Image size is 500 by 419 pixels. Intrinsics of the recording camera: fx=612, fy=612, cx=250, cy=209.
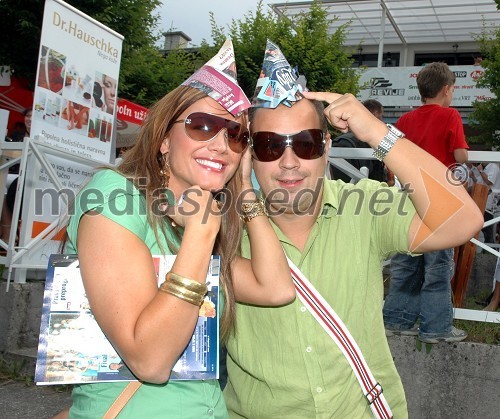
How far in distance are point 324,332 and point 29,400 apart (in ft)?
10.3

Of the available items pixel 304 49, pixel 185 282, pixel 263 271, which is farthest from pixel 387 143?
pixel 304 49

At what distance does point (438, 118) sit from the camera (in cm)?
489

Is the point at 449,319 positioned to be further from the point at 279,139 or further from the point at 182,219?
the point at 182,219

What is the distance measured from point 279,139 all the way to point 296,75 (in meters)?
0.32

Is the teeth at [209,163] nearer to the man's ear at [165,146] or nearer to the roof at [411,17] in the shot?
the man's ear at [165,146]

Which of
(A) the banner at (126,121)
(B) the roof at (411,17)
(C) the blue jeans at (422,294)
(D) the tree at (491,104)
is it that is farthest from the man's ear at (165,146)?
(B) the roof at (411,17)

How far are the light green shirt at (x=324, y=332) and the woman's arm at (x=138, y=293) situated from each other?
654 millimetres

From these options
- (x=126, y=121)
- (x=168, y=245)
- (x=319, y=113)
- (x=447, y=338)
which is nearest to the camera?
(x=168, y=245)

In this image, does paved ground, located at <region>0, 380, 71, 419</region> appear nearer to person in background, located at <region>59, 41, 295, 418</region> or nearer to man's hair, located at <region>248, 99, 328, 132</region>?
person in background, located at <region>59, 41, 295, 418</region>

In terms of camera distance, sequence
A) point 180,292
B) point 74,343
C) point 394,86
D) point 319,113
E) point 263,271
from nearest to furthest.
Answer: point 180,292
point 74,343
point 263,271
point 319,113
point 394,86

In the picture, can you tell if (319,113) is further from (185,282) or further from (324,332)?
(185,282)

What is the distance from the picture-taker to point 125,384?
74.3 inches

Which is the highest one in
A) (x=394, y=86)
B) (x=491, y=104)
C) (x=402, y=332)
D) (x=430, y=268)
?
(x=394, y=86)

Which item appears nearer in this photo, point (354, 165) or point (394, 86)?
point (354, 165)
